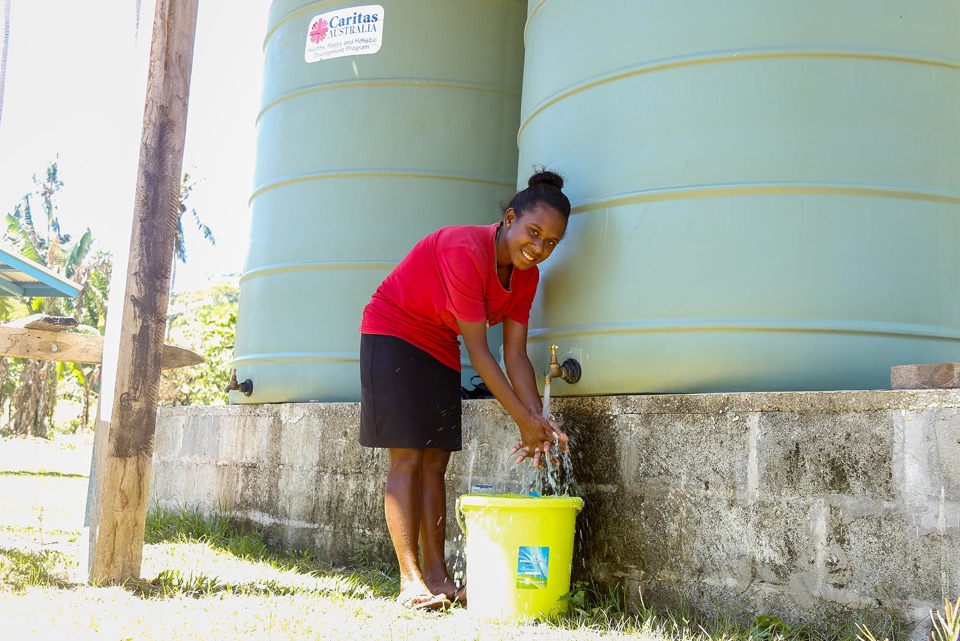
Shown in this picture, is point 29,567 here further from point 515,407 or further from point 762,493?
point 762,493

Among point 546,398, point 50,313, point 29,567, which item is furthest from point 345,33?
point 50,313

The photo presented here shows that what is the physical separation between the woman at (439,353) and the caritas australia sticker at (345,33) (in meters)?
1.71

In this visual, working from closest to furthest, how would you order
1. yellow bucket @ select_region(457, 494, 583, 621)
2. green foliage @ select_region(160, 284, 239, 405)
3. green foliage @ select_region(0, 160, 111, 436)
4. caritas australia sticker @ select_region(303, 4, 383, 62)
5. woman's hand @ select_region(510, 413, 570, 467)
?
yellow bucket @ select_region(457, 494, 583, 621) → woman's hand @ select_region(510, 413, 570, 467) → caritas australia sticker @ select_region(303, 4, 383, 62) → green foliage @ select_region(160, 284, 239, 405) → green foliage @ select_region(0, 160, 111, 436)

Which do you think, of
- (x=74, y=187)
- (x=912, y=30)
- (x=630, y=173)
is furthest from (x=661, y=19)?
(x=74, y=187)

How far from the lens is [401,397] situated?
2.81m

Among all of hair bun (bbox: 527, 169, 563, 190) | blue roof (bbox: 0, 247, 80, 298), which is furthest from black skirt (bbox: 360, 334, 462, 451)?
blue roof (bbox: 0, 247, 80, 298)

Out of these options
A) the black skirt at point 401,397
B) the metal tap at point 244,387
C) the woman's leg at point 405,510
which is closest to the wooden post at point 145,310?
the black skirt at point 401,397

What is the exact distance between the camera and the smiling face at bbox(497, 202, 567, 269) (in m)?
2.65

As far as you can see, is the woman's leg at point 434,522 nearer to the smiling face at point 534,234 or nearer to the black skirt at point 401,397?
the black skirt at point 401,397

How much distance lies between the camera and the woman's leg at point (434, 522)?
2.75 meters

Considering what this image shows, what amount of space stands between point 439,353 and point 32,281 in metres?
6.14

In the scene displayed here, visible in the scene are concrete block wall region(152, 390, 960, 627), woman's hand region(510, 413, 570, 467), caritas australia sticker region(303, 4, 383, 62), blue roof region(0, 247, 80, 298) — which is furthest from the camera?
blue roof region(0, 247, 80, 298)

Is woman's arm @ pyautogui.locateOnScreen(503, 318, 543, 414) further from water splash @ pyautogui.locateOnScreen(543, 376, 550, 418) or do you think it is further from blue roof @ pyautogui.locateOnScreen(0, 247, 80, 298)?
blue roof @ pyautogui.locateOnScreen(0, 247, 80, 298)

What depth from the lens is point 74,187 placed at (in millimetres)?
28000
